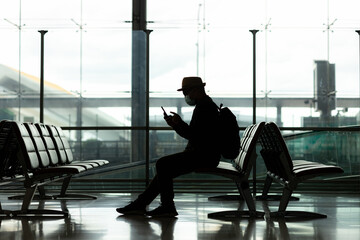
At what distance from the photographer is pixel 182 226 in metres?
3.56

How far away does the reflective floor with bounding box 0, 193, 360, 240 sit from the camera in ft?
10.6

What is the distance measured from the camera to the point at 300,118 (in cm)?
646

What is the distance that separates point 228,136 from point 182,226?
2.70 feet

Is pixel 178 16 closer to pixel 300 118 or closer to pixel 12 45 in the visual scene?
pixel 12 45

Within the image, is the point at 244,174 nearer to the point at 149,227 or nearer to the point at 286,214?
the point at 286,214

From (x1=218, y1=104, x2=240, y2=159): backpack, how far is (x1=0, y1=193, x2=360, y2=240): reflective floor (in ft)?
1.58

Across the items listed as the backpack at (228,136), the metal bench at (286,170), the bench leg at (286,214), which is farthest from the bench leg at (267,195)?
the backpack at (228,136)

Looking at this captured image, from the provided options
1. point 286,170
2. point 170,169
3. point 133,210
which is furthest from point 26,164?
point 286,170

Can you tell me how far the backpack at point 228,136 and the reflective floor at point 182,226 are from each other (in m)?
0.48

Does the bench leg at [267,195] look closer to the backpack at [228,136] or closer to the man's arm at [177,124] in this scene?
the backpack at [228,136]

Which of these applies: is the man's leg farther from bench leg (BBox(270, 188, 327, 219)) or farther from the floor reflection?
bench leg (BBox(270, 188, 327, 219))

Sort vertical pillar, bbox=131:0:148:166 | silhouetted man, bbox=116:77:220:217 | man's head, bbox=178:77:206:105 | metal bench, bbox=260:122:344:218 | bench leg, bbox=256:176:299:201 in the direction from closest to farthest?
metal bench, bbox=260:122:344:218
silhouetted man, bbox=116:77:220:217
man's head, bbox=178:77:206:105
bench leg, bbox=256:176:299:201
vertical pillar, bbox=131:0:148:166

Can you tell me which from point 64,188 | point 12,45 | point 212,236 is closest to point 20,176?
point 64,188

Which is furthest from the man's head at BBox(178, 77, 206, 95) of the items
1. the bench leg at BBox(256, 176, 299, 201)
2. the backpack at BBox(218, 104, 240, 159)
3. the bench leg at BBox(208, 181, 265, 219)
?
the bench leg at BBox(256, 176, 299, 201)
